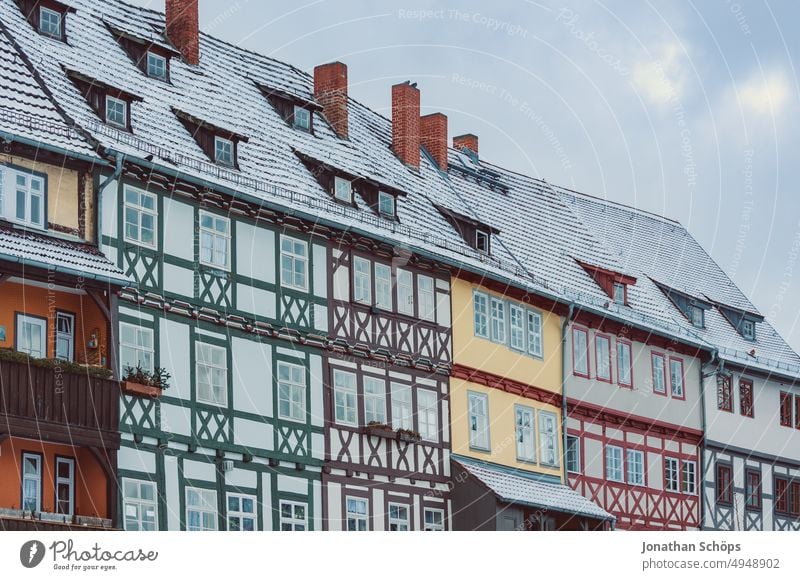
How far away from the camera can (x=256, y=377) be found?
30.5 m

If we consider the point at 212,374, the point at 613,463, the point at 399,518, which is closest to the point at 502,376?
the point at 613,463

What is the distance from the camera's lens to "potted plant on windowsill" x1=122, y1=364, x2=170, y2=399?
2755 cm

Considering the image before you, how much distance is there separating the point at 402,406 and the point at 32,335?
9.28 m

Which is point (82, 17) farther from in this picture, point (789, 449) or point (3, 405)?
point (789, 449)

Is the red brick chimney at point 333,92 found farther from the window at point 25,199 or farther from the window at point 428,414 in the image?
the window at point 25,199

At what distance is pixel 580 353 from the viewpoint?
39656 millimetres

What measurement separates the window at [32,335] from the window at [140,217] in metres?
2.30

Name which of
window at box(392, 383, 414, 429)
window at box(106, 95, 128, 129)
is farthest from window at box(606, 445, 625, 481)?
window at box(106, 95, 128, 129)

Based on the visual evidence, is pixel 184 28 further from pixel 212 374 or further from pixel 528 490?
pixel 528 490

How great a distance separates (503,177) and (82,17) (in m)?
14.9

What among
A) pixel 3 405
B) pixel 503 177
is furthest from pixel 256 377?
pixel 503 177

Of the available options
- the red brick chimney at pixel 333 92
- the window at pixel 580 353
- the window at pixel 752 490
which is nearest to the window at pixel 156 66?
the red brick chimney at pixel 333 92

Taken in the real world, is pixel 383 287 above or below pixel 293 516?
Answer: above

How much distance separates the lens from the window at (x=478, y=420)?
35812 millimetres
